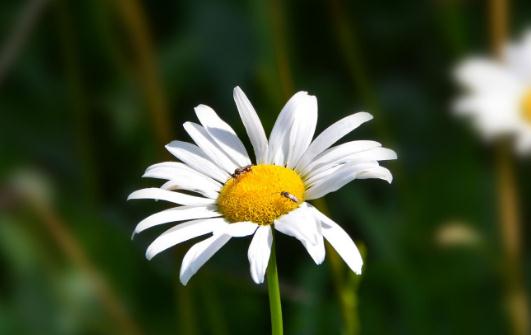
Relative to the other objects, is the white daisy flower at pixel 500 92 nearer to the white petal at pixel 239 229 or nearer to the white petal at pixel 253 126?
the white petal at pixel 253 126

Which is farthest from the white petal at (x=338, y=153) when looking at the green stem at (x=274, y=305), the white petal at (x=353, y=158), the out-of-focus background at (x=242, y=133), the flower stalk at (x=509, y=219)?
the flower stalk at (x=509, y=219)

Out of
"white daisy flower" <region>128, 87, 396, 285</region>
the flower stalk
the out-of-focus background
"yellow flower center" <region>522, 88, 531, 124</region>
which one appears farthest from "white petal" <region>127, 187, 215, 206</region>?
"yellow flower center" <region>522, 88, 531, 124</region>

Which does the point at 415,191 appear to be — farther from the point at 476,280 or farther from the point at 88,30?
the point at 88,30

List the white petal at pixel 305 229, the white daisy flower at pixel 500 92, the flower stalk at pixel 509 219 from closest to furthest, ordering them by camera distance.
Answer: the white petal at pixel 305 229 → the flower stalk at pixel 509 219 → the white daisy flower at pixel 500 92

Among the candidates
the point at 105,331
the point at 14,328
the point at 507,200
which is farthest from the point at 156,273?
the point at 507,200

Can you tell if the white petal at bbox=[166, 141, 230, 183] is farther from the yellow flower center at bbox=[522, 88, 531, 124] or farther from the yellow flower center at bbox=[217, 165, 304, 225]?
the yellow flower center at bbox=[522, 88, 531, 124]

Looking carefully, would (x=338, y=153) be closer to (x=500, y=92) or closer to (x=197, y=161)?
(x=197, y=161)
